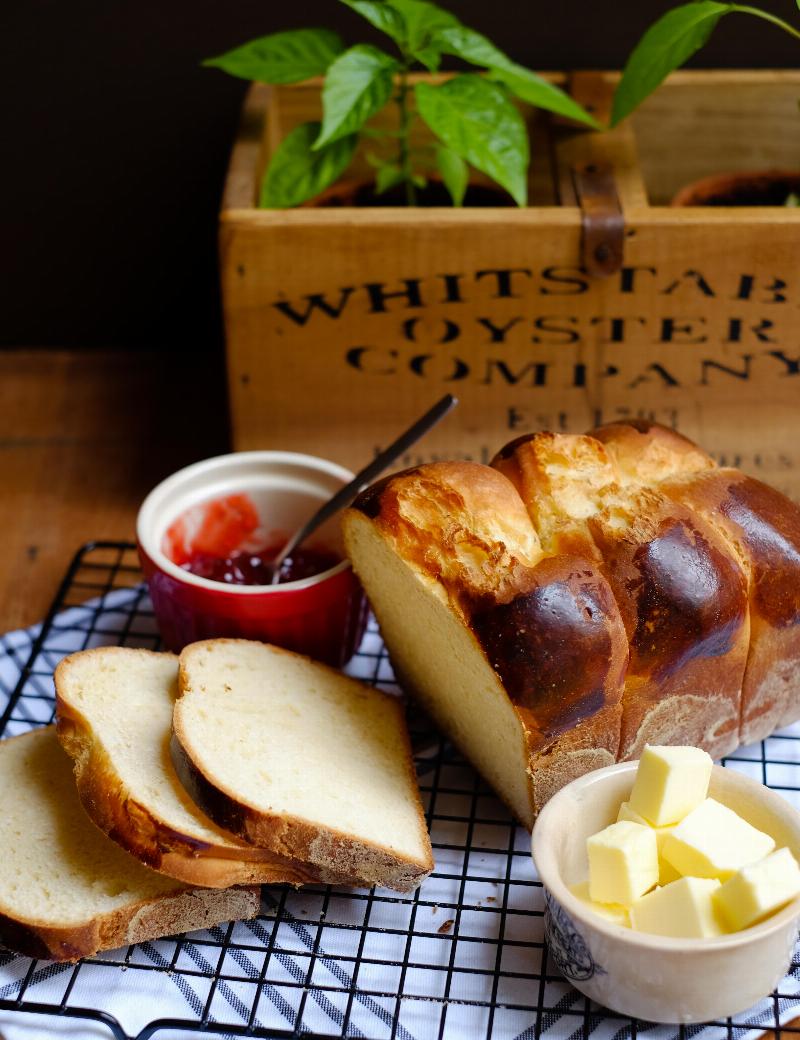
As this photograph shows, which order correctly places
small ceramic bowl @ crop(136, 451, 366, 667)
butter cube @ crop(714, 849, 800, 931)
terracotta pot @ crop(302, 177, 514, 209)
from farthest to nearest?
terracotta pot @ crop(302, 177, 514, 209)
small ceramic bowl @ crop(136, 451, 366, 667)
butter cube @ crop(714, 849, 800, 931)

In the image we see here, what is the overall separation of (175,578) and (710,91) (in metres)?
1.38

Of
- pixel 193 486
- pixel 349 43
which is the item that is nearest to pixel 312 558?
pixel 193 486

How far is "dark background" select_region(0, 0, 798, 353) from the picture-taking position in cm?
245

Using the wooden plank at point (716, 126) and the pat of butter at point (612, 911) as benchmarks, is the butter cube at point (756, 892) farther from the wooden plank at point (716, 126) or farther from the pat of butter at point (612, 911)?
the wooden plank at point (716, 126)

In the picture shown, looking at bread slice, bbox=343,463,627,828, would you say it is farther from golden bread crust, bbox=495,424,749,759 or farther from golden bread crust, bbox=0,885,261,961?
golden bread crust, bbox=0,885,261,961

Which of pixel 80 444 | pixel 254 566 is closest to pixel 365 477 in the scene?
pixel 254 566

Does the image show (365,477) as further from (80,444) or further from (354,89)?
(80,444)

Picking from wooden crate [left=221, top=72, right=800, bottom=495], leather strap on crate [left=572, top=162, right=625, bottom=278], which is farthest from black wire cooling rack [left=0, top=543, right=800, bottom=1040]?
leather strap on crate [left=572, top=162, right=625, bottom=278]

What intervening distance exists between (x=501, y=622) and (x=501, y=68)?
101 cm

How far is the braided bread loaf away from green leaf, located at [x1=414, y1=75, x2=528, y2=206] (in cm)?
51

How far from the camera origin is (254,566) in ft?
6.61

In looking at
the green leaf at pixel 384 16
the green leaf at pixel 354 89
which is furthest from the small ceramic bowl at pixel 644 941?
the green leaf at pixel 384 16

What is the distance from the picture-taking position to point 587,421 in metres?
2.25

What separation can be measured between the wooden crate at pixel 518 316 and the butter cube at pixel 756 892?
1027 mm
